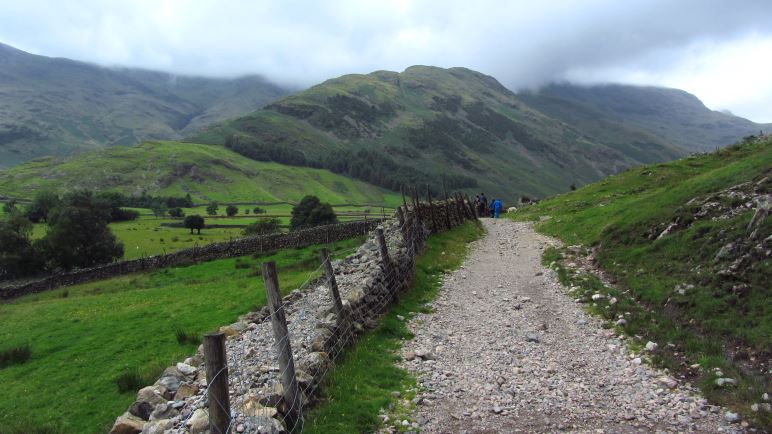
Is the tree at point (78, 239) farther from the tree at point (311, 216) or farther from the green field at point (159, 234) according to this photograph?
the tree at point (311, 216)

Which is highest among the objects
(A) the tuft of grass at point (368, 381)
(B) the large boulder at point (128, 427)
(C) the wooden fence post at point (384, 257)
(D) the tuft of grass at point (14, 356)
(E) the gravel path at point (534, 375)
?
(C) the wooden fence post at point (384, 257)

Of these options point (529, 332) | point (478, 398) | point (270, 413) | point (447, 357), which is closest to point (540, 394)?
point (478, 398)

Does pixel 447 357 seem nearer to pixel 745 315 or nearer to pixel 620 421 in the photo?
pixel 620 421

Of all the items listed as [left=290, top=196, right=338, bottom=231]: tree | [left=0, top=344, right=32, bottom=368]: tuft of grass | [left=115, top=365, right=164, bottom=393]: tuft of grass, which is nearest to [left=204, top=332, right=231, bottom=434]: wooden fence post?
[left=115, top=365, right=164, bottom=393]: tuft of grass

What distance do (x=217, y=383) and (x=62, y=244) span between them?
243 feet

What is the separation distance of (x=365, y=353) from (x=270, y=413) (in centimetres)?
424

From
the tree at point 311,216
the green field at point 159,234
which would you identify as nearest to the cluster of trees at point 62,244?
the green field at point 159,234

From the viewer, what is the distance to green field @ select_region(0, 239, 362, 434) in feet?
45.3

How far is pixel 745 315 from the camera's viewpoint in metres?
11.5

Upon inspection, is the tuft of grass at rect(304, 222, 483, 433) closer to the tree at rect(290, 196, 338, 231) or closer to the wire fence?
the wire fence

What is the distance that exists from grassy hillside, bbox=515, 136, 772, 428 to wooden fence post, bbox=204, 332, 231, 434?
8816 millimetres

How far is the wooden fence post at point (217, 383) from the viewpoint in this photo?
6.79 metres

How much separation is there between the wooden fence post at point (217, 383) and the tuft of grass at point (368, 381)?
210 cm

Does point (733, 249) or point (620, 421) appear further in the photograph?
point (733, 249)
